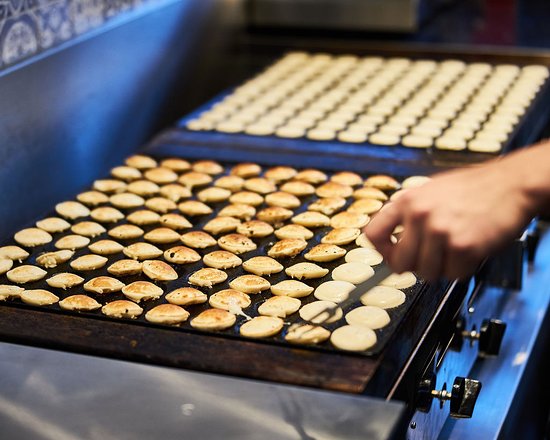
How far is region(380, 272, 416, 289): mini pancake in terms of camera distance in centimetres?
188

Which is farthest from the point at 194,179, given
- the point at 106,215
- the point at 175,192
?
the point at 106,215

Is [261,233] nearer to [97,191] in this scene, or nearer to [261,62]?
[97,191]

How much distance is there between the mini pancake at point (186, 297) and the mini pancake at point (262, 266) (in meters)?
0.15

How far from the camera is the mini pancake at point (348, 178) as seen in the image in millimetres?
2438

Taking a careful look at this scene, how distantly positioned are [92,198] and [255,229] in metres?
0.48

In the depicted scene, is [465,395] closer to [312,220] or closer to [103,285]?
[312,220]

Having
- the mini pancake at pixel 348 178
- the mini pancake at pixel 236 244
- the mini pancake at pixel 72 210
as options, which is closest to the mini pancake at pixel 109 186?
the mini pancake at pixel 72 210

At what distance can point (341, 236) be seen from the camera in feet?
6.88

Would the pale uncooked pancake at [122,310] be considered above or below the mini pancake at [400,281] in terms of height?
below

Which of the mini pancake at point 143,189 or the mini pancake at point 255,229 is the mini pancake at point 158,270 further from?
the mini pancake at point 143,189

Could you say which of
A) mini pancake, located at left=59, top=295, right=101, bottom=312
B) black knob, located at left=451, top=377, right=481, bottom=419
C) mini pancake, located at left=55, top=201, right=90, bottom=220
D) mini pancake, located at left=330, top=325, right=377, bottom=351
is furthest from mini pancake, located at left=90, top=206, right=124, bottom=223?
black knob, located at left=451, top=377, right=481, bottom=419

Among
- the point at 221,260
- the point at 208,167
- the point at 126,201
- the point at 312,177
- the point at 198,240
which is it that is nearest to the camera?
the point at 221,260

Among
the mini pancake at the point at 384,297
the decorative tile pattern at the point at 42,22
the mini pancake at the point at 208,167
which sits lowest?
the mini pancake at the point at 208,167

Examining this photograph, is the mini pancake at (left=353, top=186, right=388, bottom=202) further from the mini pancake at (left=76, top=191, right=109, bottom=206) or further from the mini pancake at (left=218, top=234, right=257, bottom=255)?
the mini pancake at (left=76, top=191, right=109, bottom=206)
